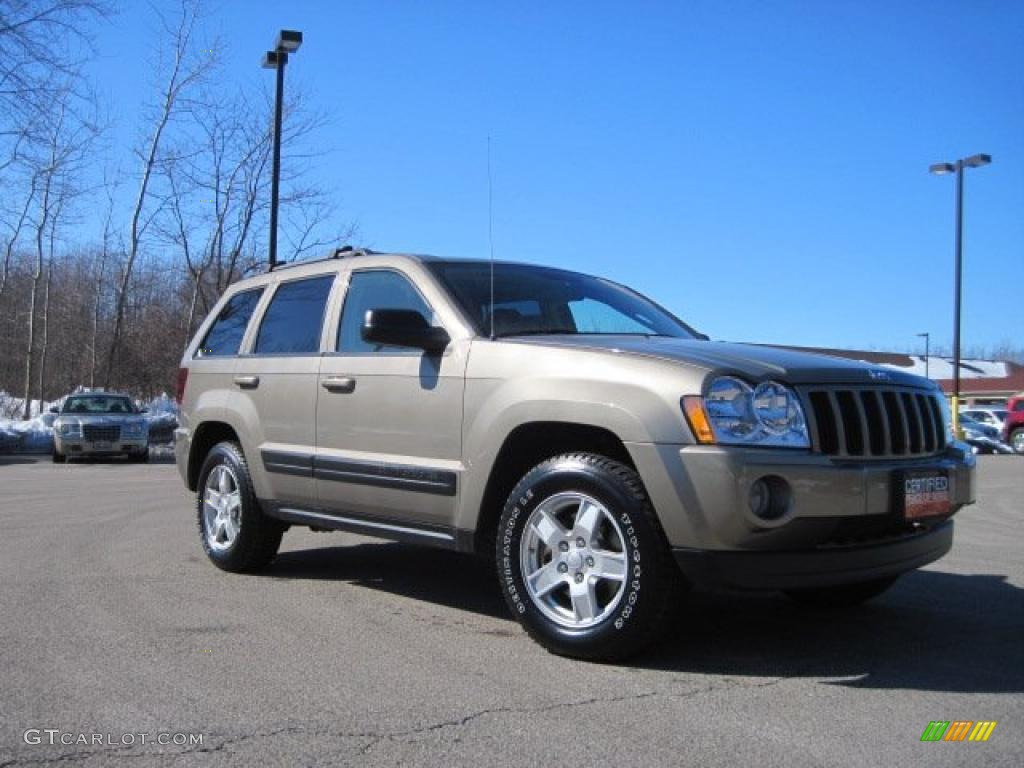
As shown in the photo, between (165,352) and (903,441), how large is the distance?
3895cm

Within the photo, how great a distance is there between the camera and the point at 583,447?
14.3 feet

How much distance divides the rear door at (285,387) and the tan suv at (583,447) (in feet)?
0.07

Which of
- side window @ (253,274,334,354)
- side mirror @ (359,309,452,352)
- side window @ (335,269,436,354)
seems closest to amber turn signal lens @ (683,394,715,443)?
side mirror @ (359,309,452,352)

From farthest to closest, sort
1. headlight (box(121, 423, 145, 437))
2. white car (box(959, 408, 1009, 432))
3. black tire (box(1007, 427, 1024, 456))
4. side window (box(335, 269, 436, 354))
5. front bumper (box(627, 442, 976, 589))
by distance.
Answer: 1. white car (box(959, 408, 1009, 432))
2. black tire (box(1007, 427, 1024, 456))
3. headlight (box(121, 423, 145, 437))
4. side window (box(335, 269, 436, 354))
5. front bumper (box(627, 442, 976, 589))

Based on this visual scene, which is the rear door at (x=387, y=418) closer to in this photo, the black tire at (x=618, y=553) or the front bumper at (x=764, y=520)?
the black tire at (x=618, y=553)

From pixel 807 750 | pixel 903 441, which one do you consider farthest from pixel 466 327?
pixel 807 750

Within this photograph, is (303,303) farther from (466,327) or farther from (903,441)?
(903,441)

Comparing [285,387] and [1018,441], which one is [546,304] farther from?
[1018,441]

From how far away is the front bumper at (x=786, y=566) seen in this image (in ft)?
12.2

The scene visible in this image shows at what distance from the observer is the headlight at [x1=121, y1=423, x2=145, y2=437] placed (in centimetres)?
1981

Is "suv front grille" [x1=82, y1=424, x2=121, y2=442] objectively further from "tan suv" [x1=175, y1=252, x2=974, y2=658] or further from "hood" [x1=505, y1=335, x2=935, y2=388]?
"hood" [x1=505, y1=335, x2=935, y2=388]

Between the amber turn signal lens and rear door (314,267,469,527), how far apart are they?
1239 millimetres

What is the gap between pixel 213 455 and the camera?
21.0 ft

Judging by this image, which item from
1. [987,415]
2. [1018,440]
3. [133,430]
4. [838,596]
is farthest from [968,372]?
[838,596]
